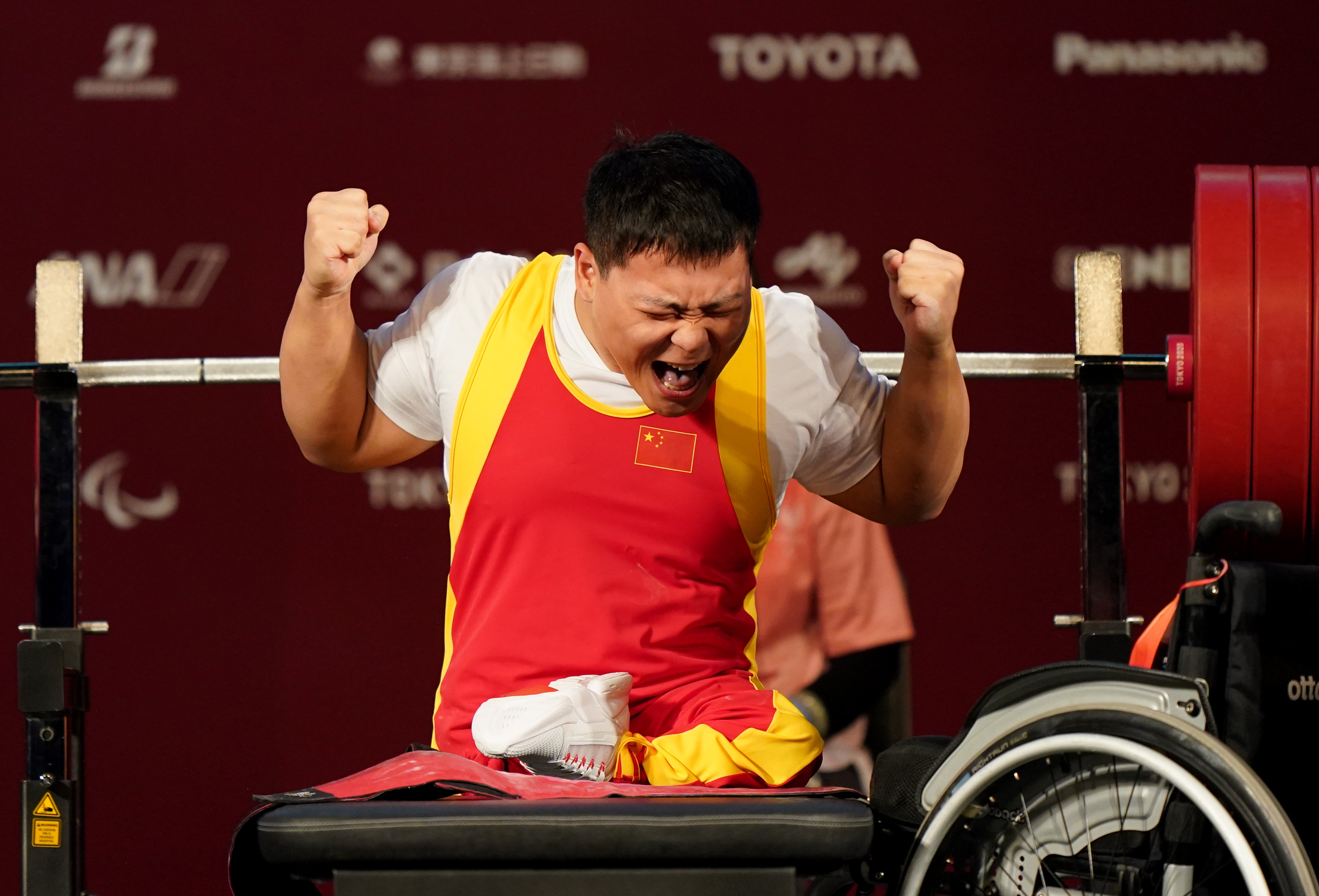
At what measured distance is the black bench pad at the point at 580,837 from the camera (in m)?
1.22

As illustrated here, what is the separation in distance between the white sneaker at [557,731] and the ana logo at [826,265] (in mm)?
1713

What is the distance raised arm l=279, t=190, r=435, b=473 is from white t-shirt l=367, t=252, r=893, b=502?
37 mm

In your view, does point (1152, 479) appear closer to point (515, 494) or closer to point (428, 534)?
point (428, 534)

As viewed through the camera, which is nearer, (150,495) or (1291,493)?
(1291,493)

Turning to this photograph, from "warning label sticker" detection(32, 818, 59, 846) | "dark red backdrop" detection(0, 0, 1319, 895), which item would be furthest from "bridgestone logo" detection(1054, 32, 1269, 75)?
"warning label sticker" detection(32, 818, 59, 846)

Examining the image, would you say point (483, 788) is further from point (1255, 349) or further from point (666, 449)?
point (1255, 349)

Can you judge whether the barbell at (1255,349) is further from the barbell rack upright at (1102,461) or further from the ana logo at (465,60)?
the ana logo at (465,60)

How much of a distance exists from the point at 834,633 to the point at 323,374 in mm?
1539

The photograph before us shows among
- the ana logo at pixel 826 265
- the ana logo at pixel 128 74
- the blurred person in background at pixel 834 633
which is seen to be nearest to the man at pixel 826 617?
the blurred person in background at pixel 834 633

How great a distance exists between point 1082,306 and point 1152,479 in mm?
1190

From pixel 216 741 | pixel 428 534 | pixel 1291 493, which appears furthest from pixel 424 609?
pixel 1291 493

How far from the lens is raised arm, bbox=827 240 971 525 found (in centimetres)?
157

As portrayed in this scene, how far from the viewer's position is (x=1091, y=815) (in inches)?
54.4

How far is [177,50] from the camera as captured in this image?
3043mm
